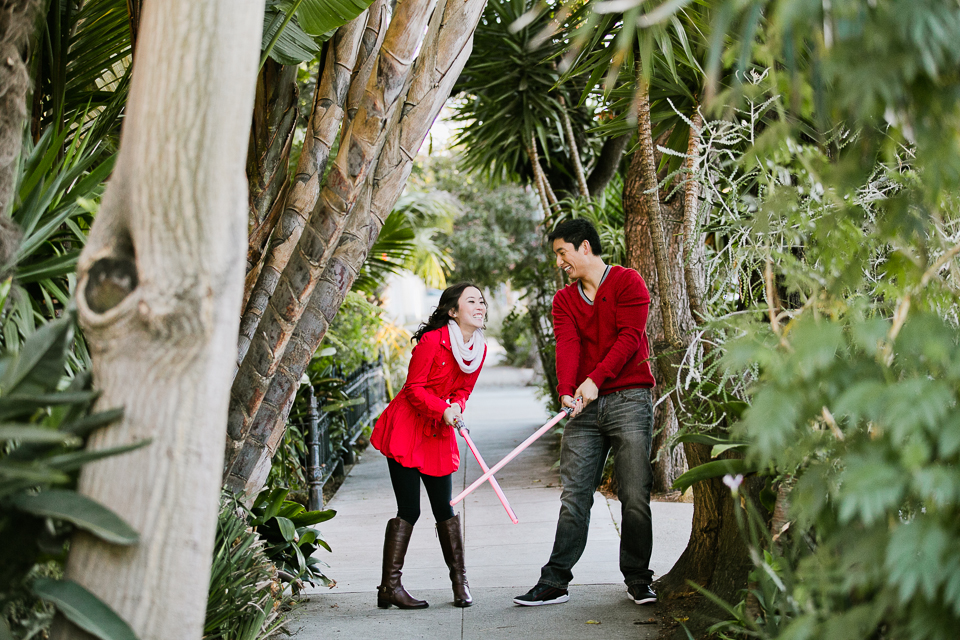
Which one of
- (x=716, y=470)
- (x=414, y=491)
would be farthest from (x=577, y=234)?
(x=414, y=491)

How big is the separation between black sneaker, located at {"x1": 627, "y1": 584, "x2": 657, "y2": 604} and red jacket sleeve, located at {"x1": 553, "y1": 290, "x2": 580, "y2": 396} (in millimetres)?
996

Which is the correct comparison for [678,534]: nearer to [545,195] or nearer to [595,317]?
[595,317]

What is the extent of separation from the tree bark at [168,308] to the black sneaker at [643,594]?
101 inches

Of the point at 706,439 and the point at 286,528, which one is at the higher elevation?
the point at 706,439

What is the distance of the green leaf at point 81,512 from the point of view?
1.70m

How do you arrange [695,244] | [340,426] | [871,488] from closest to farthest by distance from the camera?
[871,488], [695,244], [340,426]

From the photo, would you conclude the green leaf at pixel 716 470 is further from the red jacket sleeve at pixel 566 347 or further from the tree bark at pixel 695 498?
the red jacket sleeve at pixel 566 347

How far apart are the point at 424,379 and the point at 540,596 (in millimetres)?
1232

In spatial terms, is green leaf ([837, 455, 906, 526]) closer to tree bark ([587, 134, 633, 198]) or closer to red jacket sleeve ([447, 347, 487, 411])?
red jacket sleeve ([447, 347, 487, 411])

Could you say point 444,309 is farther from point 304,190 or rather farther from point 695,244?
point 695,244

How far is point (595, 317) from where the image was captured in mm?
4031

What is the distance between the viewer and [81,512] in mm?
1714

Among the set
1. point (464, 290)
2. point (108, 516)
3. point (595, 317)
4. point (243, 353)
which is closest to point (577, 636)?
point (595, 317)

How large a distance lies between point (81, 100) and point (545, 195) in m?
4.80
